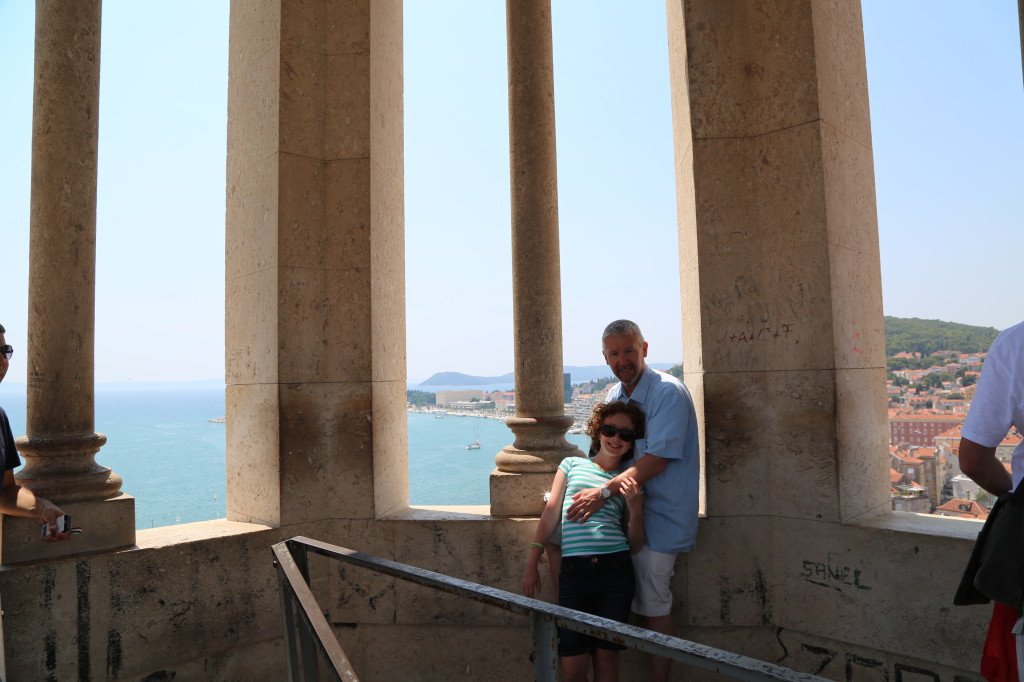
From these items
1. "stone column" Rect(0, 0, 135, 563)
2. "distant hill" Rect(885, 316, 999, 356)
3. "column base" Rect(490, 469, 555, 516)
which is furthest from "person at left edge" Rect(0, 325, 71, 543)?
"distant hill" Rect(885, 316, 999, 356)

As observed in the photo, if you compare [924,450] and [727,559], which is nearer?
[727,559]

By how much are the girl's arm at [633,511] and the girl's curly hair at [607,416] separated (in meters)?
0.30

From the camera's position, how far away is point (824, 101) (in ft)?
12.0

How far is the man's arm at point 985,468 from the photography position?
2.00 m

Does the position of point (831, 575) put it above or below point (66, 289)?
below

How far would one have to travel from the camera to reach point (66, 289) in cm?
369

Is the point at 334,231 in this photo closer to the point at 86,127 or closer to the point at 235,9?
the point at 86,127

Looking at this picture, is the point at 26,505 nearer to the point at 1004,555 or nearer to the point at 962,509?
the point at 1004,555

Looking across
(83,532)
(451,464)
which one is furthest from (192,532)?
(451,464)

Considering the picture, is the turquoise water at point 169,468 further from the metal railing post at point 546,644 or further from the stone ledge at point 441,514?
the metal railing post at point 546,644

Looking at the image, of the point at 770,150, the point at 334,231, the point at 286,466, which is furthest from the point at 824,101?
the point at 286,466

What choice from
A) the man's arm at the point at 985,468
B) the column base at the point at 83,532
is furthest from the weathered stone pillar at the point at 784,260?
the column base at the point at 83,532

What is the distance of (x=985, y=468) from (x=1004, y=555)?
1.05 feet

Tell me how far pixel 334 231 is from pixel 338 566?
83.4 inches
